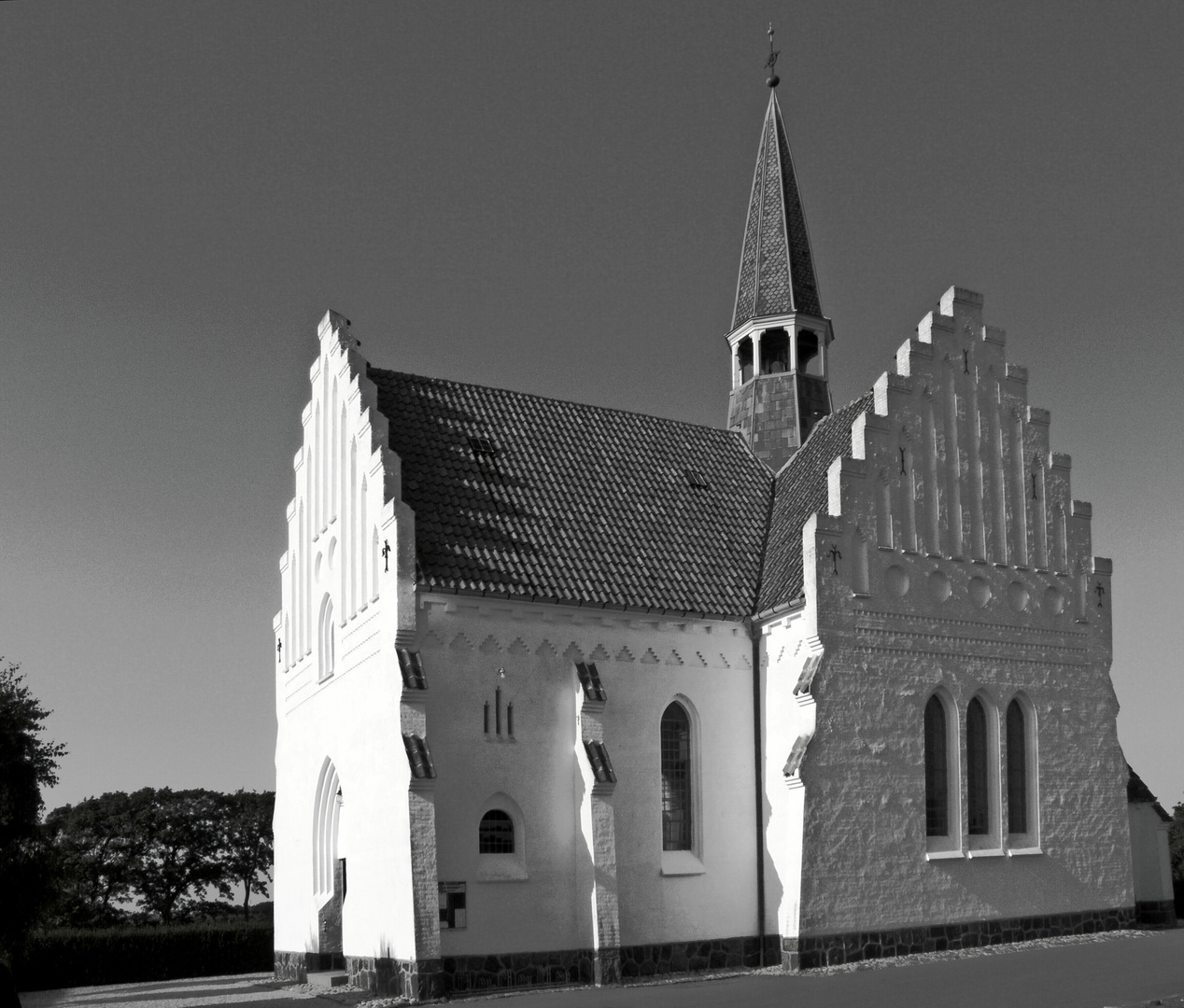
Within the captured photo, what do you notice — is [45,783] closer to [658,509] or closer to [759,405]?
[658,509]

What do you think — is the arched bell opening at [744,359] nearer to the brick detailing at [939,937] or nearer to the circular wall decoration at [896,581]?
the circular wall decoration at [896,581]

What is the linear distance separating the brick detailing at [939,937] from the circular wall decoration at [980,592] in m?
6.70

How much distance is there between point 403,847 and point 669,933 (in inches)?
237

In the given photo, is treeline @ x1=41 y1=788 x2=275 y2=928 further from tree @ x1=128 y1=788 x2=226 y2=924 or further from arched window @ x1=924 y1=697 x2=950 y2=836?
arched window @ x1=924 y1=697 x2=950 y2=836

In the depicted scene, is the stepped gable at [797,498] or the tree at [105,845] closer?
the stepped gable at [797,498]

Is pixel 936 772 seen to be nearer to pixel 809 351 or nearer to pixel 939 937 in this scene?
pixel 939 937

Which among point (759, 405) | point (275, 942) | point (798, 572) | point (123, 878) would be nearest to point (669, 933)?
point (798, 572)

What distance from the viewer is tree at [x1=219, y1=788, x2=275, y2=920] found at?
221 ft

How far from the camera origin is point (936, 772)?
29453mm

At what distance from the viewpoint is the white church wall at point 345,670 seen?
26031 mm

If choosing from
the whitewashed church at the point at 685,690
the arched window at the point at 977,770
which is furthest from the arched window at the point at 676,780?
the arched window at the point at 977,770

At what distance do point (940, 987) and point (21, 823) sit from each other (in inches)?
741

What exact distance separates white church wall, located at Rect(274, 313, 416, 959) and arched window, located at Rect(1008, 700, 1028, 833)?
13.6 metres

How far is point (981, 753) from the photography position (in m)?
30.1
